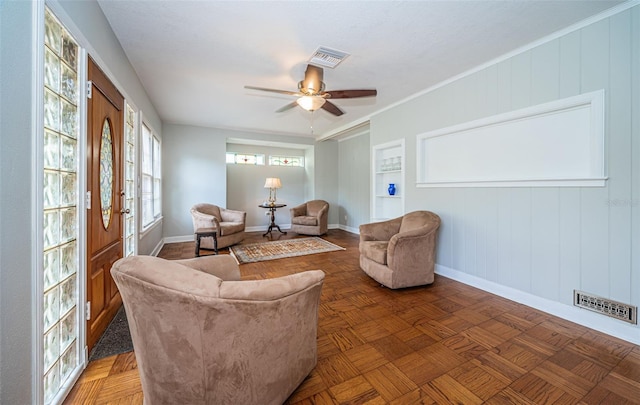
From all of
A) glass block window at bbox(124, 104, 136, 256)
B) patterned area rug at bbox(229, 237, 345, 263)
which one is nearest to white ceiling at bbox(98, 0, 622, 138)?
glass block window at bbox(124, 104, 136, 256)

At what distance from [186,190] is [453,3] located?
5.41 meters

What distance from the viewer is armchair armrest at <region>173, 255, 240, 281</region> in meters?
1.63

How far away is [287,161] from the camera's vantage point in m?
7.05

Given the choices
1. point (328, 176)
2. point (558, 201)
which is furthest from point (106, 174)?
point (328, 176)

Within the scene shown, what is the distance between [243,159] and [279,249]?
10.3ft

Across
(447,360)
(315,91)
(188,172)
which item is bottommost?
(447,360)

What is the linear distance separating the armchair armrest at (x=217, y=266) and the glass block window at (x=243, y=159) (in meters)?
5.10

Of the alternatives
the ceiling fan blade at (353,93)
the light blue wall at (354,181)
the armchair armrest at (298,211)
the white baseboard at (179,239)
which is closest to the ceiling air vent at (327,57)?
the ceiling fan blade at (353,93)

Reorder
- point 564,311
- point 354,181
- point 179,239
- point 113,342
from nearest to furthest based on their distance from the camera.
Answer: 1. point 113,342
2. point 564,311
3. point 179,239
4. point 354,181

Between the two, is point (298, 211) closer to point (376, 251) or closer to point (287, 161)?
point (287, 161)

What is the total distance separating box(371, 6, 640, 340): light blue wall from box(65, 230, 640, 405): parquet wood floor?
1.36ft

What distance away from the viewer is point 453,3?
1.86 meters

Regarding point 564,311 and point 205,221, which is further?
point 205,221

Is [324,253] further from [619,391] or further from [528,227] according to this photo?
[619,391]
